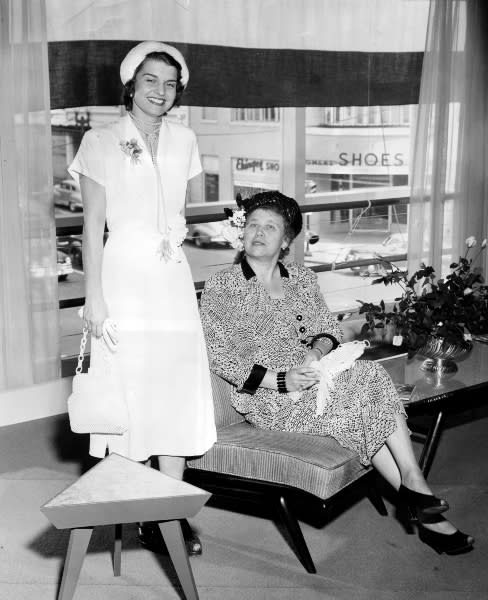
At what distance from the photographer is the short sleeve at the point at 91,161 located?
9.02ft

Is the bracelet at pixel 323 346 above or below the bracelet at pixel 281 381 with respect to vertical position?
above

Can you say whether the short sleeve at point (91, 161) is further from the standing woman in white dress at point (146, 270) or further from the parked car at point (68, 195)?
the parked car at point (68, 195)

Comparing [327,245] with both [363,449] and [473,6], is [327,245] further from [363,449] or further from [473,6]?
[363,449]

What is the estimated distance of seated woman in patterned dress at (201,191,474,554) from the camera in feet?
9.61

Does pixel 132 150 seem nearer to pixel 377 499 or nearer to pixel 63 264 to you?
A: pixel 377 499

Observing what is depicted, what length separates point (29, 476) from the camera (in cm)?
356

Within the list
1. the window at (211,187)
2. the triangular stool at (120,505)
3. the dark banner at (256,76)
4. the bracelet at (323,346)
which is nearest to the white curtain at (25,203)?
the dark banner at (256,76)

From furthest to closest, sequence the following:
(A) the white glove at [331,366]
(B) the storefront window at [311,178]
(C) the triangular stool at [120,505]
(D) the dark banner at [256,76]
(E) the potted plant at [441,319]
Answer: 1. (B) the storefront window at [311,178]
2. (D) the dark banner at [256,76]
3. (E) the potted plant at [441,319]
4. (A) the white glove at [331,366]
5. (C) the triangular stool at [120,505]

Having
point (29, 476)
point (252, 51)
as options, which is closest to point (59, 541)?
point (29, 476)

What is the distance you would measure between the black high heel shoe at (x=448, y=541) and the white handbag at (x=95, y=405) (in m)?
1.04

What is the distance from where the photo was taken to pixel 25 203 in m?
4.09

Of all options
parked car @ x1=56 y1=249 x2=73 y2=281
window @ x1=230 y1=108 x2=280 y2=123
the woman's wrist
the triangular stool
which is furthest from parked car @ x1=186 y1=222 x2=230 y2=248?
the triangular stool

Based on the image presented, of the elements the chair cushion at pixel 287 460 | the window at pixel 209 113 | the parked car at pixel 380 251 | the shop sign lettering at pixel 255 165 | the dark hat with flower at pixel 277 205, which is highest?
the window at pixel 209 113

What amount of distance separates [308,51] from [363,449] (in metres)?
2.57
